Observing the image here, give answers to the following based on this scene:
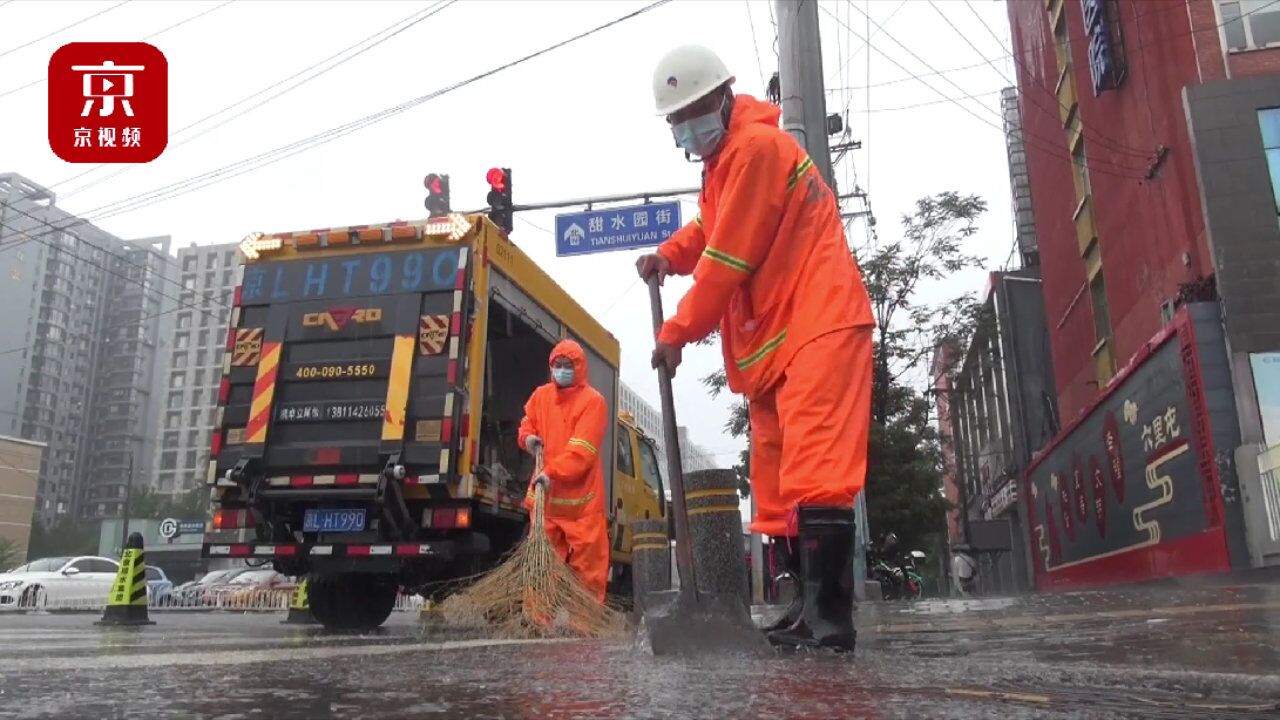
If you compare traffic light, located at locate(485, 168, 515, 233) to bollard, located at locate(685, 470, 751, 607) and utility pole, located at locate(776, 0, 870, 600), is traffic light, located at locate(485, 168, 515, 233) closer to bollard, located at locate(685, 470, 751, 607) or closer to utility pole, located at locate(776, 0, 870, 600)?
utility pole, located at locate(776, 0, 870, 600)

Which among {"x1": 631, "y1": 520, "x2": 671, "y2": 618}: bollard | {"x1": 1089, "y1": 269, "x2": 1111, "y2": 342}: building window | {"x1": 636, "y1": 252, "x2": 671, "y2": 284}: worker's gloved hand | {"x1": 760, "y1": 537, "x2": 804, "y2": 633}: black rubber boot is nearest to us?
{"x1": 760, "y1": 537, "x2": 804, "y2": 633}: black rubber boot

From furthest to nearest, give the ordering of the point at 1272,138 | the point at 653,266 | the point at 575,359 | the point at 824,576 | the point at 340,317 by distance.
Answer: the point at 1272,138 < the point at 340,317 < the point at 575,359 < the point at 653,266 < the point at 824,576

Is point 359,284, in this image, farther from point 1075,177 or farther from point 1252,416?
point 1075,177

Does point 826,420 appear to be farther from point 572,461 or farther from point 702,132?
point 572,461

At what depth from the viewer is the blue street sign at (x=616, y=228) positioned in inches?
594

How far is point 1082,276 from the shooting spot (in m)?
21.6

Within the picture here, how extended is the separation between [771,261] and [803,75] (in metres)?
7.43

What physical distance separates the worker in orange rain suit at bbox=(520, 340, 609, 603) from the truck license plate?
136 cm

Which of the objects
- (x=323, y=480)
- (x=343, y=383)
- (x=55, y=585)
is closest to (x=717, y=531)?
(x=323, y=480)

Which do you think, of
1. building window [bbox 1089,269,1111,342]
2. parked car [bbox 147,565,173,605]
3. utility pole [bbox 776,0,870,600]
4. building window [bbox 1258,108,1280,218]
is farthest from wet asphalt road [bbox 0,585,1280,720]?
parked car [bbox 147,565,173,605]

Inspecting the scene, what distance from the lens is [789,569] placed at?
335cm

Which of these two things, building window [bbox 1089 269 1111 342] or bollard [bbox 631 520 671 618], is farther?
building window [bbox 1089 269 1111 342]

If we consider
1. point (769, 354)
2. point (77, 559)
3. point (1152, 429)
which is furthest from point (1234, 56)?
point (77, 559)

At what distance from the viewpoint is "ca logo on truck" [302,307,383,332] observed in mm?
7375
